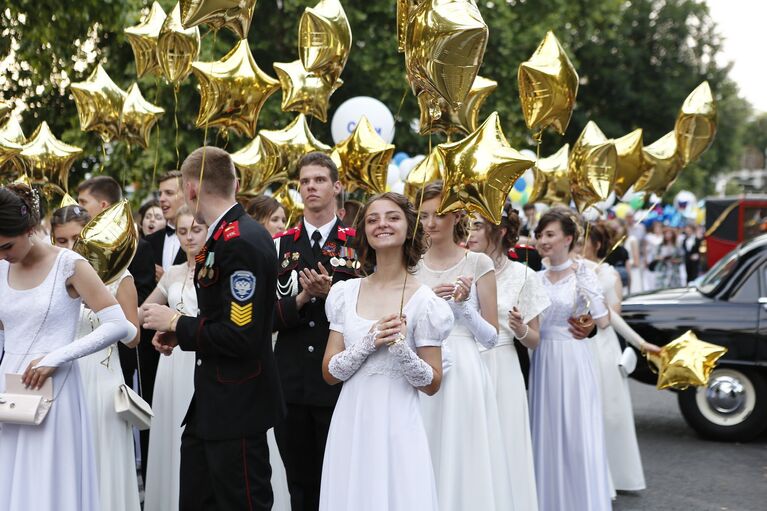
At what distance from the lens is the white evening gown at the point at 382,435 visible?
13.9 ft

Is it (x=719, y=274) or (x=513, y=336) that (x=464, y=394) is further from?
(x=719, y=274)

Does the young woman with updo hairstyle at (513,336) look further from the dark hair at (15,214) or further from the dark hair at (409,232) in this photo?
the dark hair at (15,214)

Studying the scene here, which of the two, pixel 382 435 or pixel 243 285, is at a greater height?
pixel 243 285

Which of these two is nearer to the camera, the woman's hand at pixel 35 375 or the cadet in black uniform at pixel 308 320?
the woman's hand at pixel 35 375

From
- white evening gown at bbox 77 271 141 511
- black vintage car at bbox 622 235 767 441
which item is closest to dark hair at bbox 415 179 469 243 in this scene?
white evening gown at bbox 77 271 141 511

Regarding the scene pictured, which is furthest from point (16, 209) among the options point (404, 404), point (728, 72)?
point (728, 72)

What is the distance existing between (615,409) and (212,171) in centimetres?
469

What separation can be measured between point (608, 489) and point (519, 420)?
1.09 metres

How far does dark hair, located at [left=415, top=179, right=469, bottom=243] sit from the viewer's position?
5.62 meters

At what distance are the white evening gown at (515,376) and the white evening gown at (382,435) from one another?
1.40 meters

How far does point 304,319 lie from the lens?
5578 mm

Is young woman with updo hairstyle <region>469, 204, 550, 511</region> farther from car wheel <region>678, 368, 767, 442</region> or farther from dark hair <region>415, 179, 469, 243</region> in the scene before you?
car wheel <region>678, 368, 767, 442</region>

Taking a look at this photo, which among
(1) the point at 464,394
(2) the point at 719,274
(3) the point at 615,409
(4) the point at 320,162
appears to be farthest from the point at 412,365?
(2) the point at 719,274

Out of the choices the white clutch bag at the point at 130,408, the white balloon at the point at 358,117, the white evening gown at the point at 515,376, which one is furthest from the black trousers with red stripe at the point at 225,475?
the white balloon at the point at 358,117
